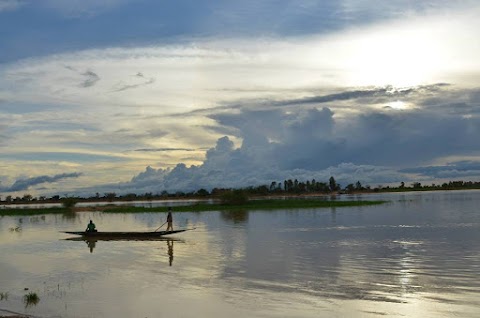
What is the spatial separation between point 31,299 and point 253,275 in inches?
337

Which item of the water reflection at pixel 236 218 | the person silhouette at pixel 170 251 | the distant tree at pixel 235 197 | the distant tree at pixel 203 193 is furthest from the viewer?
the distant tree at pixel 203 193

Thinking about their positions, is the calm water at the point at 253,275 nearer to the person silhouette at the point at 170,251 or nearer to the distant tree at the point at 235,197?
the person silhouette at the point at 170,251

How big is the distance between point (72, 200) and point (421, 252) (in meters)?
75.1

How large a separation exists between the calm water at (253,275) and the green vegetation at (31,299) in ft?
0.53

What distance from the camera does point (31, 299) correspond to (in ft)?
59.2

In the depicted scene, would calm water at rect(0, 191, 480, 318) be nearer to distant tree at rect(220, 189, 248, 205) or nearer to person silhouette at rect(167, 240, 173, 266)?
person silhouette at rect(167, 240, 173, 266)

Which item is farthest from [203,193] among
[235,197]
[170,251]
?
[170,251]

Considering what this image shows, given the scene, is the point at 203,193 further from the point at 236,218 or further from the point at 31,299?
the point at 31,299

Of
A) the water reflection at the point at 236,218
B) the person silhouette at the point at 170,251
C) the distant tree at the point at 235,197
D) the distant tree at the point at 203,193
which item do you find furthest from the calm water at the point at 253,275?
the distant tree at the point at 203,193

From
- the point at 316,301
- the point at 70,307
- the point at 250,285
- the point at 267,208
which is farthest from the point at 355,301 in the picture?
the point at 267,208

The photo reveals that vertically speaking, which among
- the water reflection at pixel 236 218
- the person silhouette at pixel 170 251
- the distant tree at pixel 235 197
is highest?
the distant tree at pixel 235 197

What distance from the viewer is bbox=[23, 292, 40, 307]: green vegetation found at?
17.8m

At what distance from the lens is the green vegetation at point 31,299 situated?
17.8 meters

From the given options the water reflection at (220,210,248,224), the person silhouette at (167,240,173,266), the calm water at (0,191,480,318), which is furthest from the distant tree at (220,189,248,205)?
the person silhouette at (167,240,173,266)
